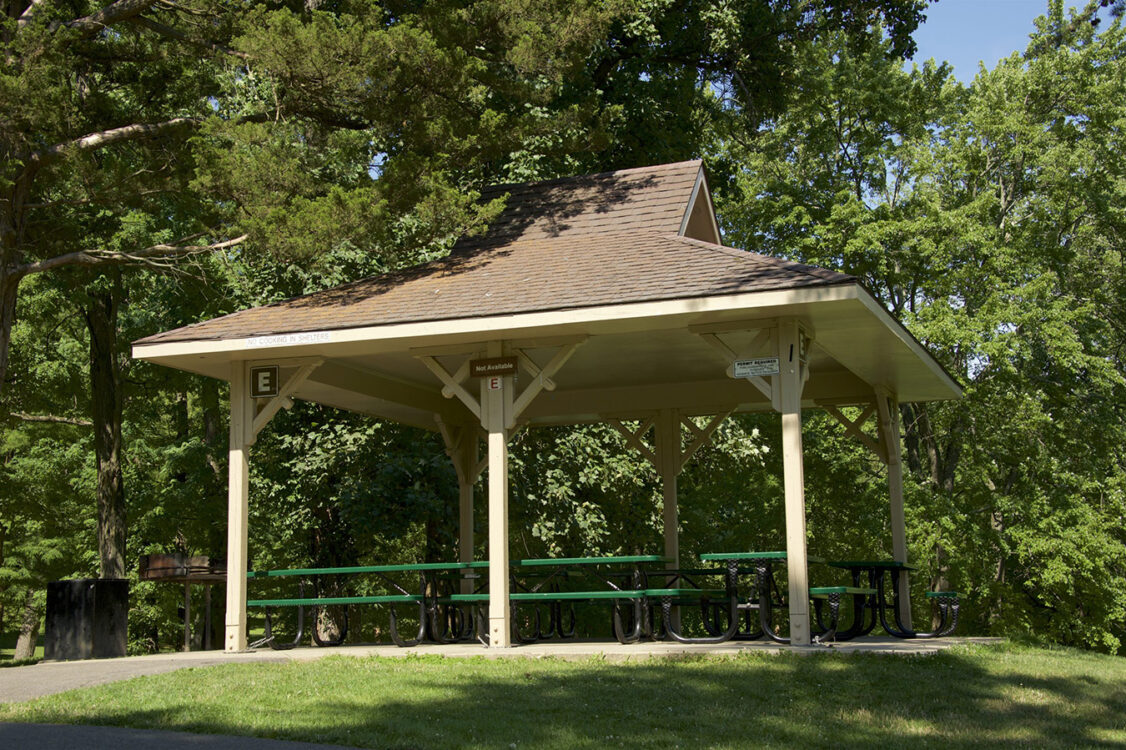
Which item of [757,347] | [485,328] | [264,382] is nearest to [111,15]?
[264,382]

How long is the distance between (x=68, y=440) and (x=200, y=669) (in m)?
22.9

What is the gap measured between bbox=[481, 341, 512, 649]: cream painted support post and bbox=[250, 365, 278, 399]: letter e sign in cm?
226

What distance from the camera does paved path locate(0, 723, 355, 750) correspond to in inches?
259

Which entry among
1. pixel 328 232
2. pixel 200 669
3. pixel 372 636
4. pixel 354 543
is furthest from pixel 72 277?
pixel 372 636

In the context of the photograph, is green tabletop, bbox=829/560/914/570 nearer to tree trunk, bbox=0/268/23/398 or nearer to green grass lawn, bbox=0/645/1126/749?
green grass lawn, bbox=0/645/1126/749

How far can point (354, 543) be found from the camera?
21188mm

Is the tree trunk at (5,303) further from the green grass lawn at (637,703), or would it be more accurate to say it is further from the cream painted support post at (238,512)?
the green grass lawn at (637,703)

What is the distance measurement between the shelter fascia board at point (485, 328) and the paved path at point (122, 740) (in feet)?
16.6

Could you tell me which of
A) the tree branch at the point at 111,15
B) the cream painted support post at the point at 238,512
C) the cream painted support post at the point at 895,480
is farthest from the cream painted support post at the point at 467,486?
the tree branch at the point at 111,15

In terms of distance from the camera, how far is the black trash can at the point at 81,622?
13.5m

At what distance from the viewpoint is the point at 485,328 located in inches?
442

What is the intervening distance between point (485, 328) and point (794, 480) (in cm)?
309

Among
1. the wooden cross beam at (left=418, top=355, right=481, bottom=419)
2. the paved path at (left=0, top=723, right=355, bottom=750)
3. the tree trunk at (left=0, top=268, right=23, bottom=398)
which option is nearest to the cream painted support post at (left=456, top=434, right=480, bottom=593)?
the wooden cross beam at (left=418, top=355, right=481, bottom=419)

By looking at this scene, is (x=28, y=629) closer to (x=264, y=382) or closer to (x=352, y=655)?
(x=264, y=382)
